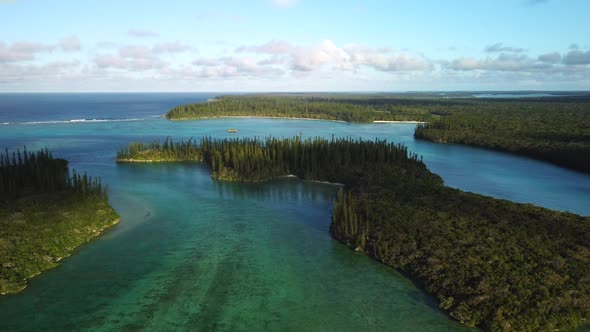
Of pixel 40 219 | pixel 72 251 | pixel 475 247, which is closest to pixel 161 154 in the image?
pixel 40 219

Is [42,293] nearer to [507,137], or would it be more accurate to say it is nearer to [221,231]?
[221,231]

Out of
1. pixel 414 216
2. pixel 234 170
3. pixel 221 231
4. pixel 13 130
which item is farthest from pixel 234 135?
pixel 414 216

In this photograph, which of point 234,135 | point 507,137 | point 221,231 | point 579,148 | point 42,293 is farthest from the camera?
point 234,135

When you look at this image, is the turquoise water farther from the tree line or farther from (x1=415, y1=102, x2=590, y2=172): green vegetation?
(x1=415, y1=102, x2=590, y2=172): green vegetation

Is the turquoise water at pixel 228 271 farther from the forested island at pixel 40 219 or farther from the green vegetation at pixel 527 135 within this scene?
the green vegetation at pixel 527 135

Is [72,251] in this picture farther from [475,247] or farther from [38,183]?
A: [475,247]
